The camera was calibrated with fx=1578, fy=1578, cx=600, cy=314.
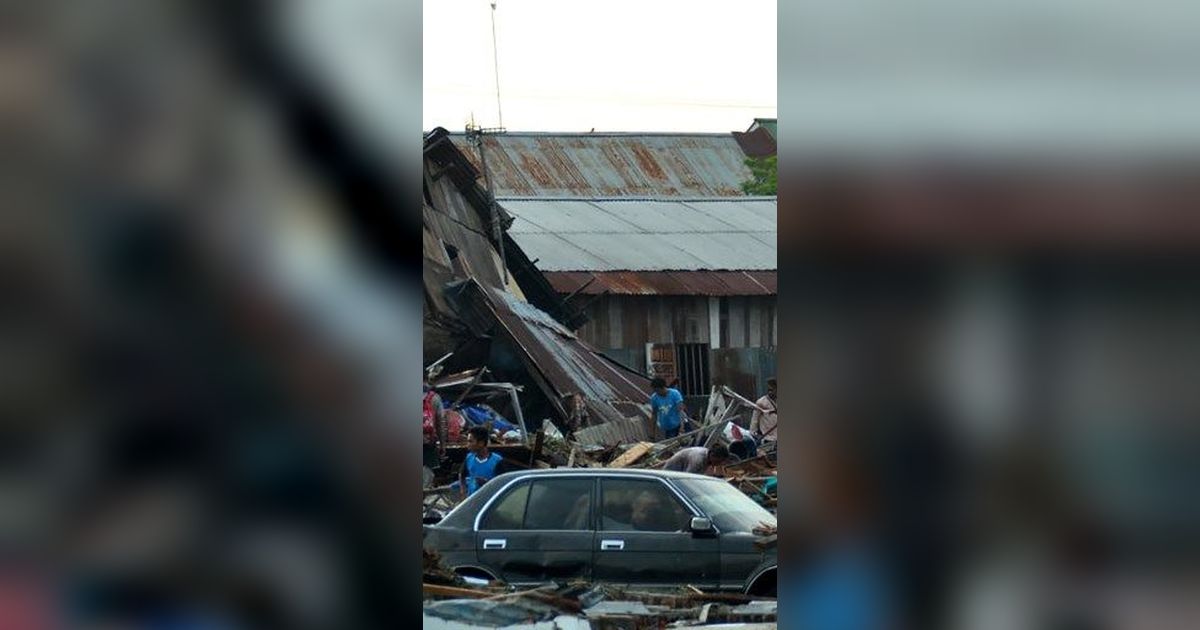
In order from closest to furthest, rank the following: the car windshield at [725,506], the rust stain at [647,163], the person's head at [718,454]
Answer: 1. the car windshield at [725,506]
2. the person's head at [718,454]
3. the rust stain at [647,163]

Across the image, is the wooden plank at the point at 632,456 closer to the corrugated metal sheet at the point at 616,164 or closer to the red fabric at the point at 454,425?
the red fabric at the point at 454,425

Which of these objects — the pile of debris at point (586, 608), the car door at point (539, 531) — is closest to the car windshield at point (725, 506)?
the pile of debris at point (586, 608)

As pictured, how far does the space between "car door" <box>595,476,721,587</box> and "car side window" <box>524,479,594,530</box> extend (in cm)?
8

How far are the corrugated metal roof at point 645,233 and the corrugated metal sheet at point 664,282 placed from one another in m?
0.12

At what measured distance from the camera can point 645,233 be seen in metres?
18.9

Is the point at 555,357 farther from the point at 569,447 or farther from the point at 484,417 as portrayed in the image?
the point at 569,447

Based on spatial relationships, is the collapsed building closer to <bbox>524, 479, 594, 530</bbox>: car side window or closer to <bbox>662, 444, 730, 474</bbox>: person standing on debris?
Result: <bbox>662, 444, 730, 474</bbox>: person standing on debris

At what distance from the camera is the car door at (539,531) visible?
7168 millimetres

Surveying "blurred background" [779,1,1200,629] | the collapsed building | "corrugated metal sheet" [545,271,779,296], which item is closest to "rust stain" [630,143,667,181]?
"corrugated metal sheet" [545,271,779,296]

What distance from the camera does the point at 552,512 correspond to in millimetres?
7340

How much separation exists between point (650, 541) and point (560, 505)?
48 cm

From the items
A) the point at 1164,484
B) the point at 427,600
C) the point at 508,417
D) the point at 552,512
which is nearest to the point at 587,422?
the point at 508,417

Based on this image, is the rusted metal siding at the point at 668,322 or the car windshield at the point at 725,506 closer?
the car windshield at the point at 725,506

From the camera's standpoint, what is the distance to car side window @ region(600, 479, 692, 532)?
7.25 metres
